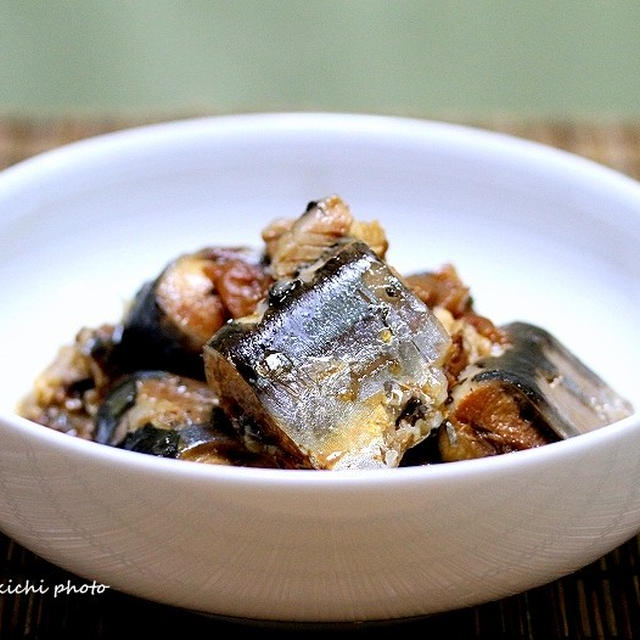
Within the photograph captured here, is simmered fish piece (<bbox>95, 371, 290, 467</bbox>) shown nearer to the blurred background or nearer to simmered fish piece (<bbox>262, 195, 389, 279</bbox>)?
simmered fish piece (<bbox>262, 195, 389, 279</bbox>)

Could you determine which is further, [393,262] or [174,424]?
[393,262]

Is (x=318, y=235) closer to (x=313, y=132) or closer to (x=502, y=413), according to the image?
(x=502, y=413)

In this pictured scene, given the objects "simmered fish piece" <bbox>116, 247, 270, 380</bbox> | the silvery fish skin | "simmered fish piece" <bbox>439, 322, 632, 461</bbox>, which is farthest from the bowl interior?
the silvery fish skin

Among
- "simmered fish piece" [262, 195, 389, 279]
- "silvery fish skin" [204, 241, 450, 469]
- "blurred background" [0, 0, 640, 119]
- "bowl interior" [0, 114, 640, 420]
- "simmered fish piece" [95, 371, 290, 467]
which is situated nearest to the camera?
"silvery fish skin" [204, 241, 450, 469]

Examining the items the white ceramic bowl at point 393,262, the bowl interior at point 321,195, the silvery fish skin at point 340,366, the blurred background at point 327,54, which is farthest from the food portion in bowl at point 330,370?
the blurred background at point 327,54

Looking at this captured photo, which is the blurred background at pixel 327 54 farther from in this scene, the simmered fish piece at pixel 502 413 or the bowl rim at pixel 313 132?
the simmered fish piece at pixel 502 413

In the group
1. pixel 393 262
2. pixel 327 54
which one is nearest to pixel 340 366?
pixel 393 262

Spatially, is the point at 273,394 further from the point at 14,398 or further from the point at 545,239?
the point at 545,239
